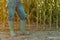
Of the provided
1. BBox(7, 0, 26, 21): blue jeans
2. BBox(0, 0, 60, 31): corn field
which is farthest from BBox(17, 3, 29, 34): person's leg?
BBox(0, 0, 60, 31): corn field

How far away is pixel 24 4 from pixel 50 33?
1.18m

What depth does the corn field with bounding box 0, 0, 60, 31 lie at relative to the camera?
208 inches

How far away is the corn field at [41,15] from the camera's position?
17.4 ft

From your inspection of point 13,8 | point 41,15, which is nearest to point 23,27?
point 13,8

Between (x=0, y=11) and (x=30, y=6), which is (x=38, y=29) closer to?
(x=30, y=6)

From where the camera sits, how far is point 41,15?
18.0ft

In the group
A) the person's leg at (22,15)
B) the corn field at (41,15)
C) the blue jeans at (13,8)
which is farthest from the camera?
the corn field at (41,15)

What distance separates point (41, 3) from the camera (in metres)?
5.27

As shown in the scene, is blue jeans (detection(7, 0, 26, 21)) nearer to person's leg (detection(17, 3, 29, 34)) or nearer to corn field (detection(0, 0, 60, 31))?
person's leg (detection(17, 3, 29, 34))

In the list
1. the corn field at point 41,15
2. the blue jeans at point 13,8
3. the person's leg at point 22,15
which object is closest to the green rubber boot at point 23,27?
the person's leg at point 22,15

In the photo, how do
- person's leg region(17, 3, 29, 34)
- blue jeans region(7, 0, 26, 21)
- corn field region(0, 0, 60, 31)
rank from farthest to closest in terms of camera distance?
corn field region(0, 0, 60, 31) < person's leg region(17, 3, 29, 34) < blue jeans region(7, 0, 26, 21)

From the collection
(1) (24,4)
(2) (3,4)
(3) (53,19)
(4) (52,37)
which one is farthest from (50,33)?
(2) (3,4)

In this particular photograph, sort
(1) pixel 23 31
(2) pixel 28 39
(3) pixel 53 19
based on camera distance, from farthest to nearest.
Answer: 1. (3) pixel 53 19
2. (1) pixel 23 31
3. (2) pixel 28 39

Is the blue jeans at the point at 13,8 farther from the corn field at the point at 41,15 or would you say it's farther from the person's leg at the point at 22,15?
the corn field at the point at 41,15
